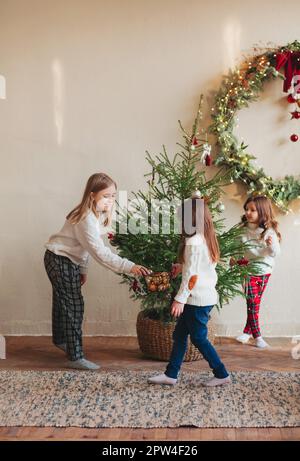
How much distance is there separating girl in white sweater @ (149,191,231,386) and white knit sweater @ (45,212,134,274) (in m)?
0.43

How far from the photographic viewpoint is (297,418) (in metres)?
2.89

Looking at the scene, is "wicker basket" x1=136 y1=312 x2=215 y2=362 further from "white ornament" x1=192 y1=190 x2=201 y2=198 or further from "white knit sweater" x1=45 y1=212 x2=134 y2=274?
"white ornament" x1=192 y1=190 x2=201 y2=198

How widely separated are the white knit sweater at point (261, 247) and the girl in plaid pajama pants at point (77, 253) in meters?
1.01

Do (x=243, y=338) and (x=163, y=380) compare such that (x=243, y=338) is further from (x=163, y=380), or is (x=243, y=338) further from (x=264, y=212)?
(x=163, y=380)

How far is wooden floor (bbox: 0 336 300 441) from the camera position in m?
2.73

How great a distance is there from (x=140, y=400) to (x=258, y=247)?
1.53m

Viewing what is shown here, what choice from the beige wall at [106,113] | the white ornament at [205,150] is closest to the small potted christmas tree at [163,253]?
the white ornament at [205,150]

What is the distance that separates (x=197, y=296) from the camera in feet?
10.8

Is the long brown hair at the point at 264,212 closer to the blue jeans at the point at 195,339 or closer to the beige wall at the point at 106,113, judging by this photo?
the beige wall at the point at 106,113

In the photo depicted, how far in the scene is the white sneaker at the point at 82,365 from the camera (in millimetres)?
3715

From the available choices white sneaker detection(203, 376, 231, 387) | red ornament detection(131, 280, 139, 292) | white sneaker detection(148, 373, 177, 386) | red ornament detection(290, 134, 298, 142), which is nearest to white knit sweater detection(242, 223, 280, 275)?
red ornament detection(290, 134, 298, 142)
